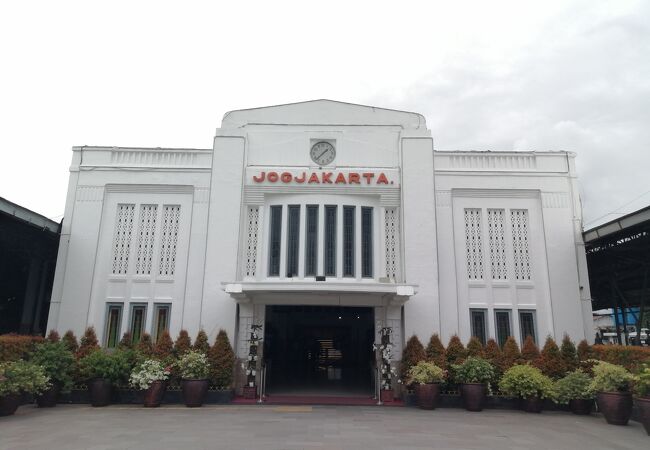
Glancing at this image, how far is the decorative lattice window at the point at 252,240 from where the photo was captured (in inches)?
681

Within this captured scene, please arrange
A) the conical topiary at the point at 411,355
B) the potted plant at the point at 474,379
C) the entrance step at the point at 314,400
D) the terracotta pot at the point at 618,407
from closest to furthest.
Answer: the terracotta pot at the point at 618,407, the potted plant at the point at 474,379, the entrance step at the point at 314,400, the conical topiary at the point at 411,355

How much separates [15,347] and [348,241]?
10.9 m

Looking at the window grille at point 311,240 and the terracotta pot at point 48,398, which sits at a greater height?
the window grille at point 311,240

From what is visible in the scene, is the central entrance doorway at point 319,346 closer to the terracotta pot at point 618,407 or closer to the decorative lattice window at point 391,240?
the decorative lattice window at point 391,240

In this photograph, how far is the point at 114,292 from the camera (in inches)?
687

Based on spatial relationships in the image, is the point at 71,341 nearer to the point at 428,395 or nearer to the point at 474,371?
the point at 428,395

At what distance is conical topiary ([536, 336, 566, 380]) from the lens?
15164 mm

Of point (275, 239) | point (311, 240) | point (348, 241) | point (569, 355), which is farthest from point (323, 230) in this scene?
point (569, 355)

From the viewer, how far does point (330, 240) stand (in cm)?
1734

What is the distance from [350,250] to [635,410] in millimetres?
9507

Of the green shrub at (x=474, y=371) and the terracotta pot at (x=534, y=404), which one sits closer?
the terracotta pot at (x=534, y=404)

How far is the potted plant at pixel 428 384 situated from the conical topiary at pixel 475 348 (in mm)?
1548

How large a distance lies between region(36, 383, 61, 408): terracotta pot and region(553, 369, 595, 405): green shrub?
48.0 ft

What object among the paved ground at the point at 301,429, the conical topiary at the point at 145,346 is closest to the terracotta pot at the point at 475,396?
the paved ground at the point at 301,429
